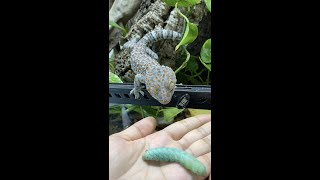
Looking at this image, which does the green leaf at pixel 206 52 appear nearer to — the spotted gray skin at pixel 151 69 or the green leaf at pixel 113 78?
the spotted gray skin at pixel 151 69

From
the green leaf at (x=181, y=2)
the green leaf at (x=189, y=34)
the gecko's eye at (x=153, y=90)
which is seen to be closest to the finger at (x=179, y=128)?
the gecko's eye at (x=153, y=90)

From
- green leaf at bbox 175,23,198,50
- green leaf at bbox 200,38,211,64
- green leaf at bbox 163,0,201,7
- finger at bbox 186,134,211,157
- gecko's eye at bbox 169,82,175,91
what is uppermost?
green leaf at bbox 163,0,201,7

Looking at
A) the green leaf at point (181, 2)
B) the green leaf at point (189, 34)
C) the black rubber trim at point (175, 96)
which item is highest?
the green leaf at point (181, 2)

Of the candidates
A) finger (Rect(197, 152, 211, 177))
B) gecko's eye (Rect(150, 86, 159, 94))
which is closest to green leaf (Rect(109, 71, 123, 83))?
gecko's eye (Rect(150, 86, 159, 94))

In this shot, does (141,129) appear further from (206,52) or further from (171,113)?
(206,52)

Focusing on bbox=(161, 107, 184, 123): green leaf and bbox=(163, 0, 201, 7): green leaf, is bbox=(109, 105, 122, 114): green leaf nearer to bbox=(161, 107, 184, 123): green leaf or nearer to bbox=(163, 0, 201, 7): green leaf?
bbox=(161, 107, 184, 123): green leaf

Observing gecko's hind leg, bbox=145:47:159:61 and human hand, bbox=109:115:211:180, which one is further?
gecko's hind leg, bbox=145:47:159:61
